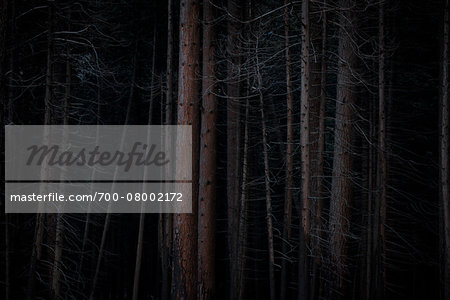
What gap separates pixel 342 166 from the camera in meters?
7.06

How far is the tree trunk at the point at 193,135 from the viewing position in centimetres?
627

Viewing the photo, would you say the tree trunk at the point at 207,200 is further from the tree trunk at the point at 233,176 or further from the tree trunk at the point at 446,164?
the tree trunk at the point at 446,164

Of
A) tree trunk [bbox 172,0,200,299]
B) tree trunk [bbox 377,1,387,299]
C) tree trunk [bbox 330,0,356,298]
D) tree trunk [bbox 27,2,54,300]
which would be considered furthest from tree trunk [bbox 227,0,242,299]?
tree trunk [bbox 27,2,54,300]

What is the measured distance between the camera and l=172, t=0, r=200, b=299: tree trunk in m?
6.27

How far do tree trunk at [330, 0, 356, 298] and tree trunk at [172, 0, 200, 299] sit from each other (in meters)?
2.82

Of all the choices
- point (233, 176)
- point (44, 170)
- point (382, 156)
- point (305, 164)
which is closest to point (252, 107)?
point (233, 176)

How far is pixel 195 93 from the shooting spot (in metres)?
6.62

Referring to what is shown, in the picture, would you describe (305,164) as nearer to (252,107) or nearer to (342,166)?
(342,166)

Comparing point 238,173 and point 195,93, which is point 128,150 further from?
point 195,93

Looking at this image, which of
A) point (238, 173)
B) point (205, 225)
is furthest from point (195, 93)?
point (238, 173)

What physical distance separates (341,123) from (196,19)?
12.0ft

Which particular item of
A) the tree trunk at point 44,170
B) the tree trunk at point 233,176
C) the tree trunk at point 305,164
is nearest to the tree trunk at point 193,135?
the tree trunk at point 305,164

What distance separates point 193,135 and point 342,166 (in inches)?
125

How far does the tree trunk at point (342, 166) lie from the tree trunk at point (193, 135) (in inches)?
111
